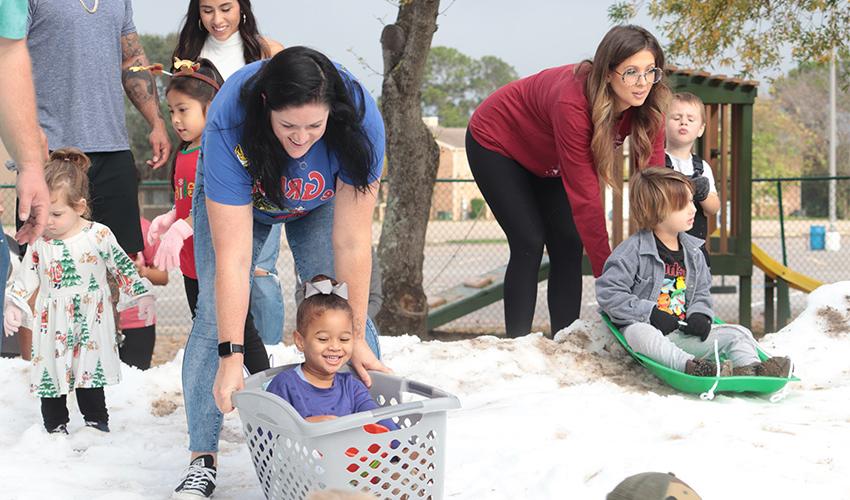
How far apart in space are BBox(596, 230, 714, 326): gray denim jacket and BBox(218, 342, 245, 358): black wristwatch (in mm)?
2099

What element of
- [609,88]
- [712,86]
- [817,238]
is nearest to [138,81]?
[609,88]

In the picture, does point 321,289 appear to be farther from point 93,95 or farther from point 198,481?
point 93,95

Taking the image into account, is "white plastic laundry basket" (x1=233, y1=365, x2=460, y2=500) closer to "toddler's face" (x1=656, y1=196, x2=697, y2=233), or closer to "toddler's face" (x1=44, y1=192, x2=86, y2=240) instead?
"toddler's face" (x1=44, y1=192, x2=86, y2=240)

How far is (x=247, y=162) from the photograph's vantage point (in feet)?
8.93

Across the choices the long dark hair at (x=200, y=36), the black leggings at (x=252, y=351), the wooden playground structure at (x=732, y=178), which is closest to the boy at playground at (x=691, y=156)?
the wooden playground structure at (x=732, y=178)

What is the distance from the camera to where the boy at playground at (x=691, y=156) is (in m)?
5.00

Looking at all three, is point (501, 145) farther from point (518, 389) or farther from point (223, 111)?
point (223, 111)

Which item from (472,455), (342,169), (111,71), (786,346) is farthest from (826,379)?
(111,71)

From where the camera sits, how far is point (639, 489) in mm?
2031

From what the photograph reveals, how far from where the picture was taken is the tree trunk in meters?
7.69

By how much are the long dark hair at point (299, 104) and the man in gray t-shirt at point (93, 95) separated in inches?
Answer: 65.5

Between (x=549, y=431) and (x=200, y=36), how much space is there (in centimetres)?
235

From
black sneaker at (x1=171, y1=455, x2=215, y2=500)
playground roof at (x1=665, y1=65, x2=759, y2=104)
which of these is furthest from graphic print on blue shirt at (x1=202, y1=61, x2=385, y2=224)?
playground roof at (x1=665, y1=65, x2=759, y2=104)

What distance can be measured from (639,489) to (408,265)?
596cm
